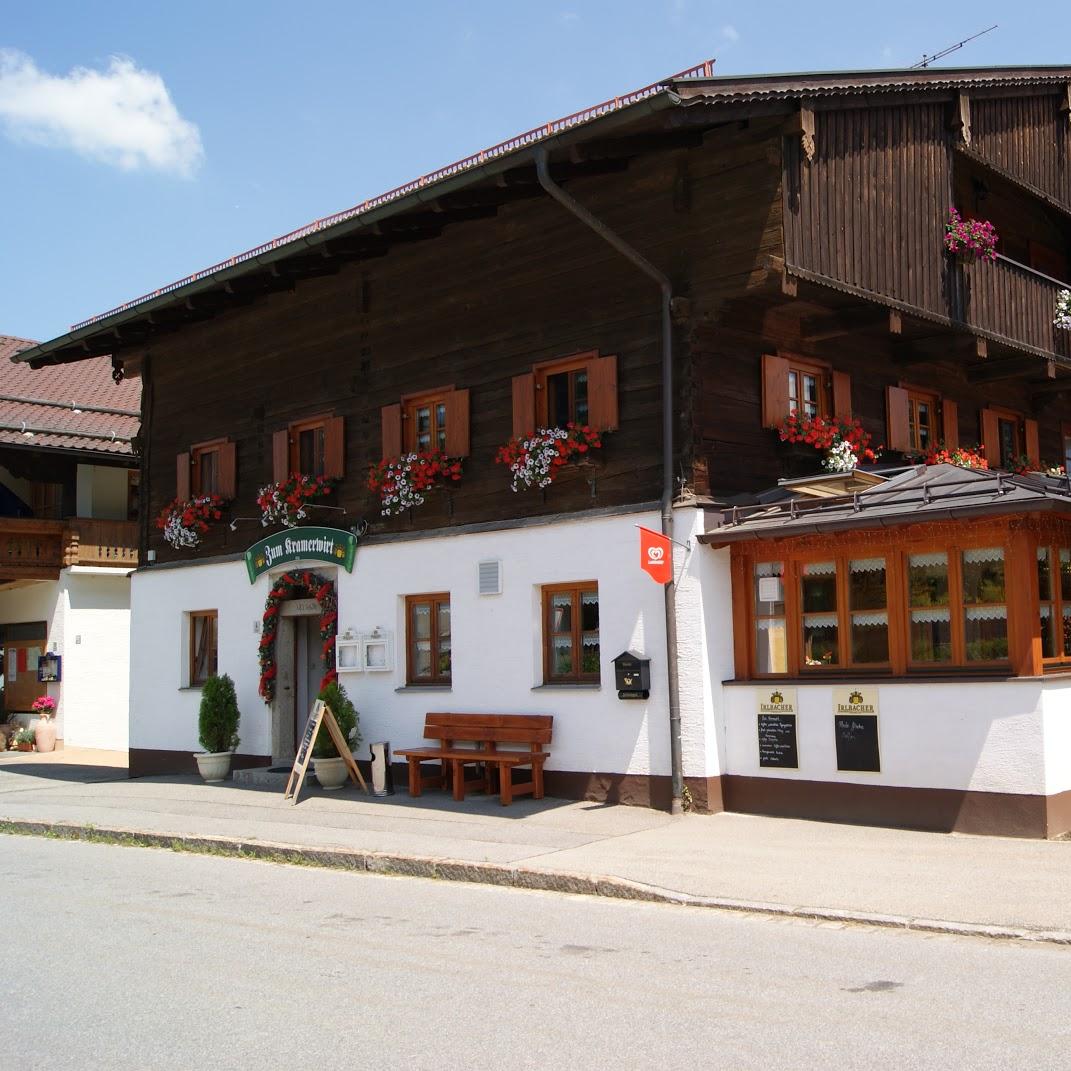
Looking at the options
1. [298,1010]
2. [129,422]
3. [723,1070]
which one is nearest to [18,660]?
[129,422]

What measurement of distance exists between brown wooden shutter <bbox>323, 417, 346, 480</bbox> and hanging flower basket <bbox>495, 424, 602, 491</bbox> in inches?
128

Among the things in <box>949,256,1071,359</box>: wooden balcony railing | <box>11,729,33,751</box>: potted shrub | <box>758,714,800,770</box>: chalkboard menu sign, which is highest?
<box>949,256,1071,359</box>: wooden balcony railing

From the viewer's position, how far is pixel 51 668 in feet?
83.9

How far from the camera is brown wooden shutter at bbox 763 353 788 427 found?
44.1 feet

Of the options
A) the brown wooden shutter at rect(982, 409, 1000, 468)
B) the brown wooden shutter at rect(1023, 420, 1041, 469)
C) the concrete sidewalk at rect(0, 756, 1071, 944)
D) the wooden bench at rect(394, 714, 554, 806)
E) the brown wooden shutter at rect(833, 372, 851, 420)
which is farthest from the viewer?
the brown wooden shutter at rect(1023, 420, 1041, 469)

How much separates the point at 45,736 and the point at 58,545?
384 cm

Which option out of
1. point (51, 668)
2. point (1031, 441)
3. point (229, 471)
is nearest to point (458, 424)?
point (229, 471)

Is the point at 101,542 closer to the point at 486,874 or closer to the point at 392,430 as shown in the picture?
the point at 392,430

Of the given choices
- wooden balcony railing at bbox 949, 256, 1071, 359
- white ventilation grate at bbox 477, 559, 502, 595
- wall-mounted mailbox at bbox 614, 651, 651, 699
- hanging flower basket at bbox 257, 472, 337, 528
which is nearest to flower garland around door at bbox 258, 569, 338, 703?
hanging flower basket at bbox 257, 472, 337, 528

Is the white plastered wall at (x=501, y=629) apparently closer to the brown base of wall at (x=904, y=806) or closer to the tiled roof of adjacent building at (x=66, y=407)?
the brown base of wall at (x=904, y=806)

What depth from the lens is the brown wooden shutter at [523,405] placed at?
557 inches

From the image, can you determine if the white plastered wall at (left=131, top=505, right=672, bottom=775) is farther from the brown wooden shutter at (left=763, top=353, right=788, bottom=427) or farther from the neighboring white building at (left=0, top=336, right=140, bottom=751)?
the neighboring white building at (left=0, top=336, right=140, bottom=751)

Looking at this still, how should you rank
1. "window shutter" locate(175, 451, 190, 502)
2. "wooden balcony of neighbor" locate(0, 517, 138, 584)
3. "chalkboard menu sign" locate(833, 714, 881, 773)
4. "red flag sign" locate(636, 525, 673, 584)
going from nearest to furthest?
1. "chalkboard menu sign" locate(833, 714, 881, 773)
2. "red flag sign" locate(636, 525, 673, 584)
3. "window shutter" locate(175, 451, 190, 502)
4. "wooden balcony of neighbor" locate(0, 517, 138, 584)

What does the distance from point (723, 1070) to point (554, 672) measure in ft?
29.7
